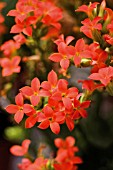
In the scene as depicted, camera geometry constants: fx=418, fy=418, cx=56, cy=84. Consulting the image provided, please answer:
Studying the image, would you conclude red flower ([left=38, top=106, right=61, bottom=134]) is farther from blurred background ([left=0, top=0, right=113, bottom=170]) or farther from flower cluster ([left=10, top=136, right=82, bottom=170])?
blurred background ([left=0, top=0, right=113, bottom=170])

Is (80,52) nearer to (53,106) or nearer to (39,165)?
(53,106)

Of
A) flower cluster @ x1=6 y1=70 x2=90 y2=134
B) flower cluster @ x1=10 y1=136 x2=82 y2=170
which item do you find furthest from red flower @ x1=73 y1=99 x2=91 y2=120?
flower cluster @ x1=10 y1=136 x2=82 y2=170

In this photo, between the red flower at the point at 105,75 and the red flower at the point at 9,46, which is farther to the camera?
the red flower at the point at 9,46

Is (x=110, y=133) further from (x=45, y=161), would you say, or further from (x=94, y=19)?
(x=94, y=19)

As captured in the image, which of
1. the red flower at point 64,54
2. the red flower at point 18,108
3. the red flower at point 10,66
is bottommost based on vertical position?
the red flower at point 10,66

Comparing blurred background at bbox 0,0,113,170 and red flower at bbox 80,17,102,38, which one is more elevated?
red flower at bbox 80,17,102,38

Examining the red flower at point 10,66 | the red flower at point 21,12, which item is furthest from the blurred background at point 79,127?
the red flower at point 21,12

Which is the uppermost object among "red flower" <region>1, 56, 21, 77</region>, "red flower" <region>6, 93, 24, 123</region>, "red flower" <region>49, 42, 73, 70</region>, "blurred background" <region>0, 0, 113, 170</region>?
"red flower" <region>49, 42, 73, 70</region>

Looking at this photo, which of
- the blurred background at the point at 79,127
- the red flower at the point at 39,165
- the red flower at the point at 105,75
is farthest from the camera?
the blurred background at the point at 79,127

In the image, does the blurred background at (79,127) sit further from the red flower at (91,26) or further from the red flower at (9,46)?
the red flower at (91,26)

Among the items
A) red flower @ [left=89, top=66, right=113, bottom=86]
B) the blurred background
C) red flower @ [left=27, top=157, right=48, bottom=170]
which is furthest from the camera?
the blurred background

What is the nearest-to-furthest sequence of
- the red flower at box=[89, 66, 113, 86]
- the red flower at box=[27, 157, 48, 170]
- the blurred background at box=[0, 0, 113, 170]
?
the red flower at box=[89, 66, 113, 86], the red flower at box=[27, 157, 48, 170], the blurred background at box=[0, 0, 113, 170]
